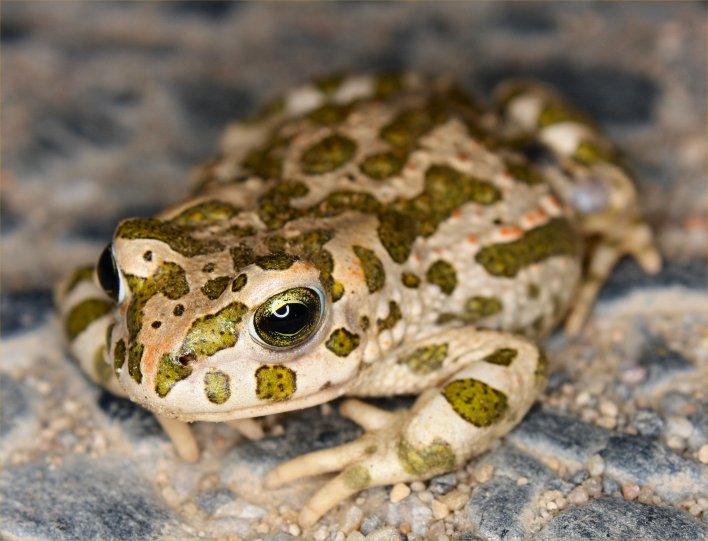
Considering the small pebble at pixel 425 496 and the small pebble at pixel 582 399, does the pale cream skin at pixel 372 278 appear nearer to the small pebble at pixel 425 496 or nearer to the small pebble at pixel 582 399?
the small pebble at pixel 425 496

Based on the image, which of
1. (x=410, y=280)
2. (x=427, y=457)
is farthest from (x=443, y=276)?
(x=427, y=457)

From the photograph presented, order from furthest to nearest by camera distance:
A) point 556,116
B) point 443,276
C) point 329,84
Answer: point 329,84 < point 556,116 < point 443,276

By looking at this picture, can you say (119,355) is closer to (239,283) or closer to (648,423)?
(239,283)

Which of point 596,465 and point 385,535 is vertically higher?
point 596,465

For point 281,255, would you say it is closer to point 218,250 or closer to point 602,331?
point 218,250

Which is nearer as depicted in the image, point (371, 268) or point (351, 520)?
point (351, 520)

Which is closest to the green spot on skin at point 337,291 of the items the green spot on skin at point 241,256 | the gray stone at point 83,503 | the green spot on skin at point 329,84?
the green spot on skin at point 241,256

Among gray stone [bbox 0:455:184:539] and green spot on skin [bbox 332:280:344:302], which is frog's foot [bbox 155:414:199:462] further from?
green spot on skin [bbox 332:280:344:302]
